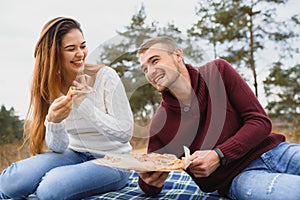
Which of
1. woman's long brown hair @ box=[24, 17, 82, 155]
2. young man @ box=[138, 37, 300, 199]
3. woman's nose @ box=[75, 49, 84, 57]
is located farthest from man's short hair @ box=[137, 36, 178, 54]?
woman's long brown hair @ box=[24, 17, 82, 155]

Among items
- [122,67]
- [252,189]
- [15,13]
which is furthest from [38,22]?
[252,189]

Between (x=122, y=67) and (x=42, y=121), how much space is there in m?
0.60

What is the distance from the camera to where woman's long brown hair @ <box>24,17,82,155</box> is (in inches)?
50.9

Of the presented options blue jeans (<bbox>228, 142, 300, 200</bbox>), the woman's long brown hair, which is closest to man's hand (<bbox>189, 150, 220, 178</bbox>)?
blue jeans (<bbox>228, 142, 300, 200</bbox>)

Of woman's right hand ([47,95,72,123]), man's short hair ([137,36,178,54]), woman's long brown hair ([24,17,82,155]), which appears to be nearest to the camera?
man's short hair ([137,36,178,54])

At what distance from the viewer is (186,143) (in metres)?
1.04

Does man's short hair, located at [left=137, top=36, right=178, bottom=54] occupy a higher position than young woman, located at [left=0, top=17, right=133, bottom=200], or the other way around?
man's short hair, located at [left=137, top=36, right=178, bottom=54]

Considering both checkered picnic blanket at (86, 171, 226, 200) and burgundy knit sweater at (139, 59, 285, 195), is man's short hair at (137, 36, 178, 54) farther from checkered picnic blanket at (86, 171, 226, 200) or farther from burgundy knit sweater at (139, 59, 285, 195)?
checkered picnic blanket at (86, 171, 226, 200)

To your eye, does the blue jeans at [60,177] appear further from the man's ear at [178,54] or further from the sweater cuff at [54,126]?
the man's ear at [178,54]

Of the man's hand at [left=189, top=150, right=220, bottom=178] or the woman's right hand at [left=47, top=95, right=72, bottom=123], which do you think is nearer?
the man's hand at [left=189, top=150, right=220, bottom=178]

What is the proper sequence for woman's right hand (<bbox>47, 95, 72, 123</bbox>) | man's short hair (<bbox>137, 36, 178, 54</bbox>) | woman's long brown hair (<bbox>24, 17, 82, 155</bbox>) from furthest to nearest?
1. woman's long brown hair (<bbox>24, 17, 82, 155</bbox>)
2. woman's right hand (<bbox>47, 95, 72, 123</bbox>)
3. man's short hair (<bbox>137, 36, 178, 54</bbox>)

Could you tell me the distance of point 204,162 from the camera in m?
1.04

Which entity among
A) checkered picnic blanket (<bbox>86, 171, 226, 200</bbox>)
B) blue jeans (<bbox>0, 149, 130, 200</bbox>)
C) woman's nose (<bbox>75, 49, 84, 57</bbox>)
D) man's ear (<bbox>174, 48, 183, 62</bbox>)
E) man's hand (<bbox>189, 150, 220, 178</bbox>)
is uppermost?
woman's nose (<bbox>75, 49, 84, 57</bbox>)

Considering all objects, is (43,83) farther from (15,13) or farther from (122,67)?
(15,13)
